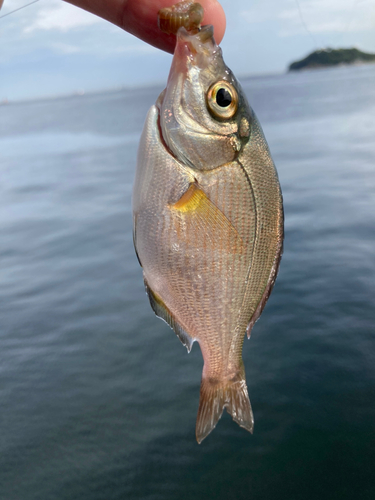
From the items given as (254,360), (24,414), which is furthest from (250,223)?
(24,414)

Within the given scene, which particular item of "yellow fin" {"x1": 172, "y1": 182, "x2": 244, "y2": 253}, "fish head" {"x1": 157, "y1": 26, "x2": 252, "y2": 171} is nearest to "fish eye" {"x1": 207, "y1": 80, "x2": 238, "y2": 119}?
"fish head" {"x1": 157, "y1": 26, "x2": 252, "y2": 171}

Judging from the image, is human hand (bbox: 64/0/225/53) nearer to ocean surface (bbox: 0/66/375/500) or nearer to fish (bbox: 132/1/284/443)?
A: fish (bbox: 132/1/284/443)

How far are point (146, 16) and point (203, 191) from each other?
3.45 ft

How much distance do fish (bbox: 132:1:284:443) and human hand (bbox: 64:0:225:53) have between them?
38 cm

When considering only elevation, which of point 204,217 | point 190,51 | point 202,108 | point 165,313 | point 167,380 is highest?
point 190,51

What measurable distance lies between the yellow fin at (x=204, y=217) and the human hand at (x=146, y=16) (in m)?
0.85

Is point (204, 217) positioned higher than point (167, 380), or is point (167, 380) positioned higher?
point (204, 217)

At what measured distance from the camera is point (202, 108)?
165 centimetres

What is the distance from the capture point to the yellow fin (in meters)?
1.65

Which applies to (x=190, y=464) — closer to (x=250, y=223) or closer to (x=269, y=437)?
(x=269, y=437)

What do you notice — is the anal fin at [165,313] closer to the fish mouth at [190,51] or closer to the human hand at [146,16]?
the fish mouth at [190,51]

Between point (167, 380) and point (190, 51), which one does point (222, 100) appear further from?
point (167, 380)

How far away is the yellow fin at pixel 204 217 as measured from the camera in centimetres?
165

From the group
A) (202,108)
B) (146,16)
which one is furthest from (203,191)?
(146,16)
